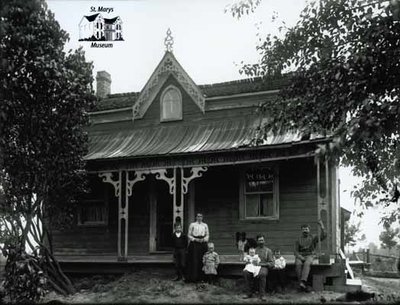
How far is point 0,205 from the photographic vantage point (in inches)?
576

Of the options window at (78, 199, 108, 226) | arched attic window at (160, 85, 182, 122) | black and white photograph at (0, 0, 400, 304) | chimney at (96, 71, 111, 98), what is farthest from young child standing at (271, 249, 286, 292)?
chimney at (96, 71, 111, 98)

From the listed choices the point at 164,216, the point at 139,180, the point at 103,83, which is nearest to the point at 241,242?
the point at 139,180

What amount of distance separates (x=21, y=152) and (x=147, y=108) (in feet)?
21.8

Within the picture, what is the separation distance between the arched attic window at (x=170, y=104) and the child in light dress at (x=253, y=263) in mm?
7125

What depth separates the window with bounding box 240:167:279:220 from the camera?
17.1m

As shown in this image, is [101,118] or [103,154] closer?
[103,154]

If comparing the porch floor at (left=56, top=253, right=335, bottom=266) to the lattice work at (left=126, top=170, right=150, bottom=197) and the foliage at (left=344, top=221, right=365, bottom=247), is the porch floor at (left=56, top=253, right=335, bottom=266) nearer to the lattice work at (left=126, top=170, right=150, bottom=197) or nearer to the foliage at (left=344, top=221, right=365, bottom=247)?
the lattice work at (left=126, top=170, right=150, bottom=197)

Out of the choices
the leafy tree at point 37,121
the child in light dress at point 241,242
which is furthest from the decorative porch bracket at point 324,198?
the leafy tree at point 37,121

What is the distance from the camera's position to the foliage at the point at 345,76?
9695mm

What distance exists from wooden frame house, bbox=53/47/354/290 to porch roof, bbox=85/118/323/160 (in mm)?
43

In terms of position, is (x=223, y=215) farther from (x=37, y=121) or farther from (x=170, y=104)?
(x=37, y=121)

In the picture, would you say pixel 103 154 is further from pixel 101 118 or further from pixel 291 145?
pixel 291 145

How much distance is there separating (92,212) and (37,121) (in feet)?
20.3

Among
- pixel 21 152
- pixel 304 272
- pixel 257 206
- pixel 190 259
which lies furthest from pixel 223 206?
pixel 21 152
